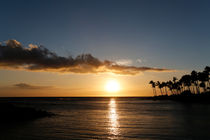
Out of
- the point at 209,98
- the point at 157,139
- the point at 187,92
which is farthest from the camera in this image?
the point at 187,92

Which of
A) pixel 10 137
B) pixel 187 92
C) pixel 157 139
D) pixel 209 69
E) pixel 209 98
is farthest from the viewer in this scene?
pixel 187 92

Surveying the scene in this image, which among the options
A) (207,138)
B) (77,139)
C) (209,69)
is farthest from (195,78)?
(77,139)

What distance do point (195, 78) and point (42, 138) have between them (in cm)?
12704

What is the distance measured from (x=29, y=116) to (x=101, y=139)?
87.1ft

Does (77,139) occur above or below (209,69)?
below

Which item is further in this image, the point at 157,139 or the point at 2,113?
the point at 2,113

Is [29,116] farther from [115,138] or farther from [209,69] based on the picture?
[209,69]

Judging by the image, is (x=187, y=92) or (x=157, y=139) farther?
(x=187, y=92)

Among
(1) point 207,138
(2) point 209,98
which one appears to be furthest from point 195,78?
(1) point 207,138

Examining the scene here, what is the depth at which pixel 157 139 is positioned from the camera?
18.4 metres

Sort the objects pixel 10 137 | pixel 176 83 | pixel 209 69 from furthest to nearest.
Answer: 1. pixel 176 83
2. pixel 209 69
3. pixel 10 137

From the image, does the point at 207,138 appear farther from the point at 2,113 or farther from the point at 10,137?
the point at 2,113

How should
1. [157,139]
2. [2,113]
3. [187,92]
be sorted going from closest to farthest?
[157,139], [2,113], [187,92]

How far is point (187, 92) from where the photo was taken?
13638cm
